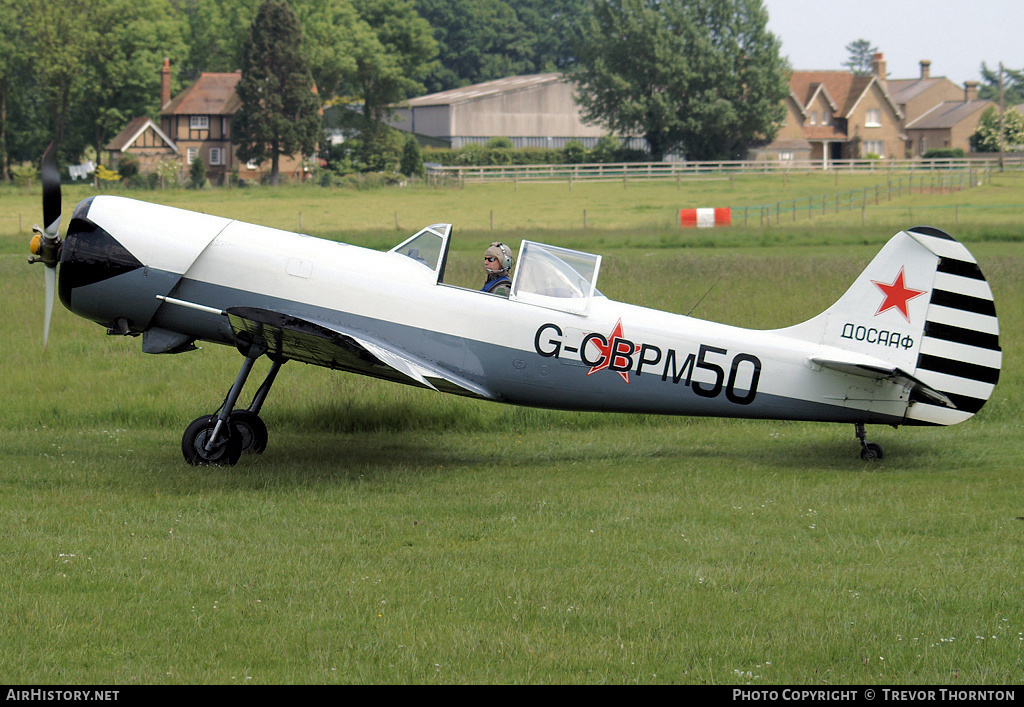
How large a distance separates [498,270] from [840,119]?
89636mm

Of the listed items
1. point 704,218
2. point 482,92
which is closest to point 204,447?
point 704,218

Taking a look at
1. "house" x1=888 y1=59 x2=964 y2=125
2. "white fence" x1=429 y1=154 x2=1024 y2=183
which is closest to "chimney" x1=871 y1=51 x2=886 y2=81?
"house" x1=888 y1=59 x2=964 y2=125

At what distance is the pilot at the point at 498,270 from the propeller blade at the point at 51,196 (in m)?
4.06

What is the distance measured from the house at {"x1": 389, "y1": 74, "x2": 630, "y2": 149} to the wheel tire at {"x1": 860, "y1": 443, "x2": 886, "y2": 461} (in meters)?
82.8

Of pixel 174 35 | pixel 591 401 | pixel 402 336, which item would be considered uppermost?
pixel 174 35

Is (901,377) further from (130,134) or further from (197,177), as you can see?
(130,134)

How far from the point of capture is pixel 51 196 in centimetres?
978

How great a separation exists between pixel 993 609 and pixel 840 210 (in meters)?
43.0

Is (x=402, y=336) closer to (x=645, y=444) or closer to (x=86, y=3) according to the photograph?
(x=645, y=444)

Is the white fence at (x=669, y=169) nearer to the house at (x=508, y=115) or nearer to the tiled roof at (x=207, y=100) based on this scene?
the tiled roof at (x=207, y=100)

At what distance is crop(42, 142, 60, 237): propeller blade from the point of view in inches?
377

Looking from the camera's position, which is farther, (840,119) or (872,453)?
(840,119)

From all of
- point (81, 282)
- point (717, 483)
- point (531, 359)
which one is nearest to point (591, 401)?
point (531, 359)
